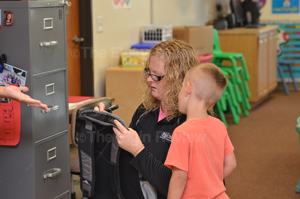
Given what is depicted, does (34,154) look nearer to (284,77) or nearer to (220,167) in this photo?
(220,167)

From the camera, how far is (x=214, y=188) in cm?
117

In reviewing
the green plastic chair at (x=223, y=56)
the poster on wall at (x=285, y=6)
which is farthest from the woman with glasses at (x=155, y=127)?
the poster on wall at (x=285, y=6)

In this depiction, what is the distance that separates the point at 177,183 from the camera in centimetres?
112

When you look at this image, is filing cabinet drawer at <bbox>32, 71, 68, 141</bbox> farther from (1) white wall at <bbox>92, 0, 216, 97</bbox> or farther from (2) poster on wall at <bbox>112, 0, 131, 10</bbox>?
(2) poster on wall at <bbox>112, 0, 131, 10</bbox>

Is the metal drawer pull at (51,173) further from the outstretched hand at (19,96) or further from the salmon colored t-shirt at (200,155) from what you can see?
the salmon colored t-shirt at (200,155)

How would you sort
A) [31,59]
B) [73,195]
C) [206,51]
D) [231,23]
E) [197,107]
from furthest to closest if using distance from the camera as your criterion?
1. [231,23]
2. [206,51]
3. [73,195]
4. [31,59]
5. [197,107]

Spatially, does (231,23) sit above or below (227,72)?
above

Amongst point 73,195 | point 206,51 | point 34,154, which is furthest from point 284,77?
point 34,154

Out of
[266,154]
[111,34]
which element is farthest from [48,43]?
[266,154]

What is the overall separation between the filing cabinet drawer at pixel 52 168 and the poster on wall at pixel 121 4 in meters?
1.83

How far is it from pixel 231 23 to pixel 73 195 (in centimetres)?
399

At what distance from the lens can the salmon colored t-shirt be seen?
1.11 metres

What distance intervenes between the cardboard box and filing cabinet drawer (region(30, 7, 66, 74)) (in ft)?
6.39

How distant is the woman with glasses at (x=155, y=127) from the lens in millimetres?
1204
